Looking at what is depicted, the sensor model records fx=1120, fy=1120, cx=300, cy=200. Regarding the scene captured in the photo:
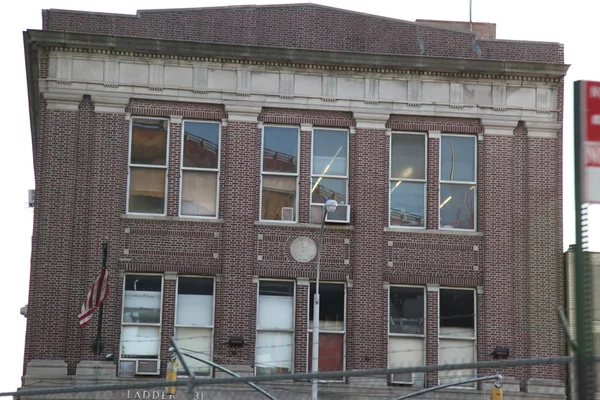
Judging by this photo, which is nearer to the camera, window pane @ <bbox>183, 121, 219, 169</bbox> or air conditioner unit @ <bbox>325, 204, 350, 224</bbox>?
window pane @ <bbox>183, 121, 219, 169</bbox>

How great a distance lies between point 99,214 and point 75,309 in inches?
103

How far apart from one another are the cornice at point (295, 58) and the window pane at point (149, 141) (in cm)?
190

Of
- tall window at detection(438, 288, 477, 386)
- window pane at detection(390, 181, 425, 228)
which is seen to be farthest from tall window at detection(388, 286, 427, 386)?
window pane at detection(390, 181, 425, 228)

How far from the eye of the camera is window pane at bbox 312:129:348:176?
31.4 m

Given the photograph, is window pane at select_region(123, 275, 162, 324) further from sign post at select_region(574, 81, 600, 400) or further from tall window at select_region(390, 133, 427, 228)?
sign post at select_region(574, 81, 600, 400)

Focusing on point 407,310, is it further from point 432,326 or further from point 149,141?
point 149,141

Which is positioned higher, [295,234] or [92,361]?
[295,234]

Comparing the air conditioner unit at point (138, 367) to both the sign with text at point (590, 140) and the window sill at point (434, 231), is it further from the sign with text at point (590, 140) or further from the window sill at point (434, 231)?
the sign with text at point (590, 140)

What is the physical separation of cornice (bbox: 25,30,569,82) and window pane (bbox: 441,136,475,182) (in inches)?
74.8

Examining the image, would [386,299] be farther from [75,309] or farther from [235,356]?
[75,309]

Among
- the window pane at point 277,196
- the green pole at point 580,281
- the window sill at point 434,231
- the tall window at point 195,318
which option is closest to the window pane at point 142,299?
the tall window at point 195,318

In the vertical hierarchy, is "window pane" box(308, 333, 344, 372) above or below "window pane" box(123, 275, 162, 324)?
below

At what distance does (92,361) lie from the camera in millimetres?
29375

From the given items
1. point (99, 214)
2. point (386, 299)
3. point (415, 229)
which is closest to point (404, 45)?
point (415, 229)
